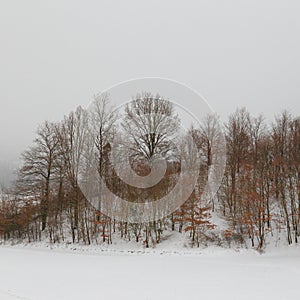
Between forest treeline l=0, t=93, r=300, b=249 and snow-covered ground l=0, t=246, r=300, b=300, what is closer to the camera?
snow-covered ground l=0, t=246, r=300, b=300

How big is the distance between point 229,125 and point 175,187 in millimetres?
16036

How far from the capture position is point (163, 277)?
32.1 ft

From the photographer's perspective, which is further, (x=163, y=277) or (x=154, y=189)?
(x=154, y=189)

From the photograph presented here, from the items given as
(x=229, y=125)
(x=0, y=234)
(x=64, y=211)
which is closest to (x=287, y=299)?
(x=64, y=211)

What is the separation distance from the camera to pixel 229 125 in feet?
90.3

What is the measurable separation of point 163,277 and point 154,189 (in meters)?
5.88

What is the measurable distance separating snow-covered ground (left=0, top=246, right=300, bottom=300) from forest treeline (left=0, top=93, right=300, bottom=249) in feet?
8.65

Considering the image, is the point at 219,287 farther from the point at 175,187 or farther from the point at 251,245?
the point at 251,245

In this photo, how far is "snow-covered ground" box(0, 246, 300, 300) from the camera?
7.57m

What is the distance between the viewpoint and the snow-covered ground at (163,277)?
7574mm

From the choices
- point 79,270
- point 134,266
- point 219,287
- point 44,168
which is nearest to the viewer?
point 219,287

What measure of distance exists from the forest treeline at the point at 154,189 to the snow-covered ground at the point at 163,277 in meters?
2.64

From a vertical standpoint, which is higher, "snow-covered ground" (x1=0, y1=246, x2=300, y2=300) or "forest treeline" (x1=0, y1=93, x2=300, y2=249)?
"forest treeline" (x1=0, y1=93, x2=300, y2=249)

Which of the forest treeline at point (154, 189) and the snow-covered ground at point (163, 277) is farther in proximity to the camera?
the forest treeline at point (154, 189)
